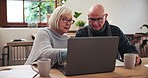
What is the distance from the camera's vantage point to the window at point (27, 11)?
432cm

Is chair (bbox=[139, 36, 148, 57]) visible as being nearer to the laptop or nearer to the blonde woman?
the blonde woman

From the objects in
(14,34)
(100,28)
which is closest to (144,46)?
(14,34)

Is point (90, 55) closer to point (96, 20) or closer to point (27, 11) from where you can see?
point (96, 20)

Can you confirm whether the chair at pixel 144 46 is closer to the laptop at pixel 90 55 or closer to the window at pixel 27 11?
the window at pixel 27 11

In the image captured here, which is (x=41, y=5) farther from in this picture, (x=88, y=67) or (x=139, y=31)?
(x=88, y=67)

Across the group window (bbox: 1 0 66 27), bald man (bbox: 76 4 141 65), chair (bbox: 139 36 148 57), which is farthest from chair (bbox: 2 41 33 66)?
chair (bbox: 139 36 148 57)

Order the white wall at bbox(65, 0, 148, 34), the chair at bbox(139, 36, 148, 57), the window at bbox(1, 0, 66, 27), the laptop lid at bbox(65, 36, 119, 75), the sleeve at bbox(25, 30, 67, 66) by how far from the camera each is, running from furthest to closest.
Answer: the white wall at bbox(65, 0, 148, 34)
the chair at bbox(139, 36, 148, 57)
the window at bbox(1, 0, 66, 27)
the sleeve at bbox(25, 30, 67, 66)
the laptop lid at bbox(65, 36, 119, 75)

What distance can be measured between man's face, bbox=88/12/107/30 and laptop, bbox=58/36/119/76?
1.84 feet

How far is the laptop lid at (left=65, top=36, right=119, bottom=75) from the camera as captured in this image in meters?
1.15

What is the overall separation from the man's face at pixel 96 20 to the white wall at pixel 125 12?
2779 mm

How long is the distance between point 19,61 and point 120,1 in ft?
8.32

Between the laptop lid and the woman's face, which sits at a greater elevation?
the woman's face

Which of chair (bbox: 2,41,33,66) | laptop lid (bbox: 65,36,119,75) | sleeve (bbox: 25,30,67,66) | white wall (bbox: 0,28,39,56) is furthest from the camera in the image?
white wall (bbox: 0,28,39,56)

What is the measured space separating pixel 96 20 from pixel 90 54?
0.65m
